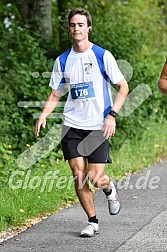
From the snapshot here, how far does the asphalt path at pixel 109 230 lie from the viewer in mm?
6770

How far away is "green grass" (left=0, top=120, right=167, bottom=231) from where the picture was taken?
7.97 m

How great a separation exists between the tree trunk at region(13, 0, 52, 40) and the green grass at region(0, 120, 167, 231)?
2.83 metres

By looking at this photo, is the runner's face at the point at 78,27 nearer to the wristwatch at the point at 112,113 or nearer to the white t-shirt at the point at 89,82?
the white t-shirt at the point at 89,82

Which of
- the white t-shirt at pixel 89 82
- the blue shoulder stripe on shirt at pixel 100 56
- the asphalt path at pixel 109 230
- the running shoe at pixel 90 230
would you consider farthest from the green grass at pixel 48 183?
the blue shoulder stripe on shirt at pixel 100 56

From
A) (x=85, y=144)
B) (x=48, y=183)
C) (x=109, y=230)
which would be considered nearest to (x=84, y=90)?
(x=85, y=144)

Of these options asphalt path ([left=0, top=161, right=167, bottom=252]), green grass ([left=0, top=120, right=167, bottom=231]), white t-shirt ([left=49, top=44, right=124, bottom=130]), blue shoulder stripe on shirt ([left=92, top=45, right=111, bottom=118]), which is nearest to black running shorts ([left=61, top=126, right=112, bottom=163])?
white t-shirt ([left=49, top=44, right=124, bottom=130])

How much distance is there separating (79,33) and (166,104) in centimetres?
943

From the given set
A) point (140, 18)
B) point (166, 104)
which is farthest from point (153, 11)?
point (166, 104)

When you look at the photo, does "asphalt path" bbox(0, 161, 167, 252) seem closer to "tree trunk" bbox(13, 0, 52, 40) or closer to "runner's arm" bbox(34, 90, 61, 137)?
"runner's arm" bbox(34, 90, 61, 137)

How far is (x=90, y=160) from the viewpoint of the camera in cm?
724

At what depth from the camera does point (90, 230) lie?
718 cm

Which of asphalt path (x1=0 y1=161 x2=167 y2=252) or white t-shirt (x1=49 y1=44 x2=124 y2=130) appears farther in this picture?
white t-shirt (x1=49 y1=44 x2=124 y2=130)

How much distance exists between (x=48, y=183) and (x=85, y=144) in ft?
7.37

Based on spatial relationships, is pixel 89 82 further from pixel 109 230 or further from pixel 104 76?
pixel 109 230
